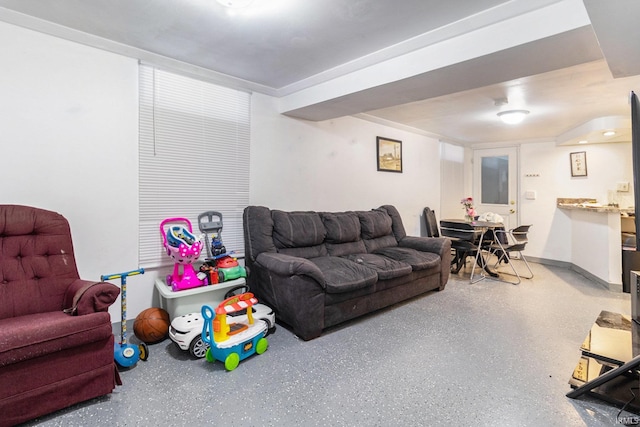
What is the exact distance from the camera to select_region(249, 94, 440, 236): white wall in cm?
356

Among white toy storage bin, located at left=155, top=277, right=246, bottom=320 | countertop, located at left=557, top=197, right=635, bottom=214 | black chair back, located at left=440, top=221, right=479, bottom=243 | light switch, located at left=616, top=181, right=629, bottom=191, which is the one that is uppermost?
light switch, located at left=616, top=181, right=629, bottom=191

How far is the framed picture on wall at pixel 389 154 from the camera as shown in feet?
16.0

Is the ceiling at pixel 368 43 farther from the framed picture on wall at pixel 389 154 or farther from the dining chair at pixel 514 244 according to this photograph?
the dining chair at pixel 514 244

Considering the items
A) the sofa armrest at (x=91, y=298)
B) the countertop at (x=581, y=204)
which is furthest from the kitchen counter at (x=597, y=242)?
the sofa armrest at (x=91, y=298)

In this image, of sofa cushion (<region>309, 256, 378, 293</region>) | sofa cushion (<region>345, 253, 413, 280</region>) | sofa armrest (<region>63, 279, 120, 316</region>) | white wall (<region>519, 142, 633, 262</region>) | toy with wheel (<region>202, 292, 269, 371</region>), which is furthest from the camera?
white wall (<region>519, 142, 633, 262</region>)

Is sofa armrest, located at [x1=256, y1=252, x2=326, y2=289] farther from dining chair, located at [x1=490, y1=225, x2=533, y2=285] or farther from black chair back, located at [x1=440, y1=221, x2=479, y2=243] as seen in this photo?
dining chair, located at [x1=490, y1=225, x2=533, y2=285]

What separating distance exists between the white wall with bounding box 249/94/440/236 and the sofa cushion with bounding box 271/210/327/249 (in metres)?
0.32

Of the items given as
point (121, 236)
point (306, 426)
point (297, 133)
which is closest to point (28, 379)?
point (121, 236)

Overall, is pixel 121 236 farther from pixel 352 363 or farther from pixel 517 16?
pixel 517 16

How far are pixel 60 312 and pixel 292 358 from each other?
154 centimetres

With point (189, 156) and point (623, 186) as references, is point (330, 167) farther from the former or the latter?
point (623, 186)

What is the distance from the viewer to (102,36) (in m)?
2.37

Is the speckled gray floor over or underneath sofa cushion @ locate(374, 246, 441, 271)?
underneath

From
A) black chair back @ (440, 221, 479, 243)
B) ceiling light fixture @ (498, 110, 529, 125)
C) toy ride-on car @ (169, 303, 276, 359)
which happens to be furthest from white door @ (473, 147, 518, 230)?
toy ride-on car @ (169, 303, 276, 359)
